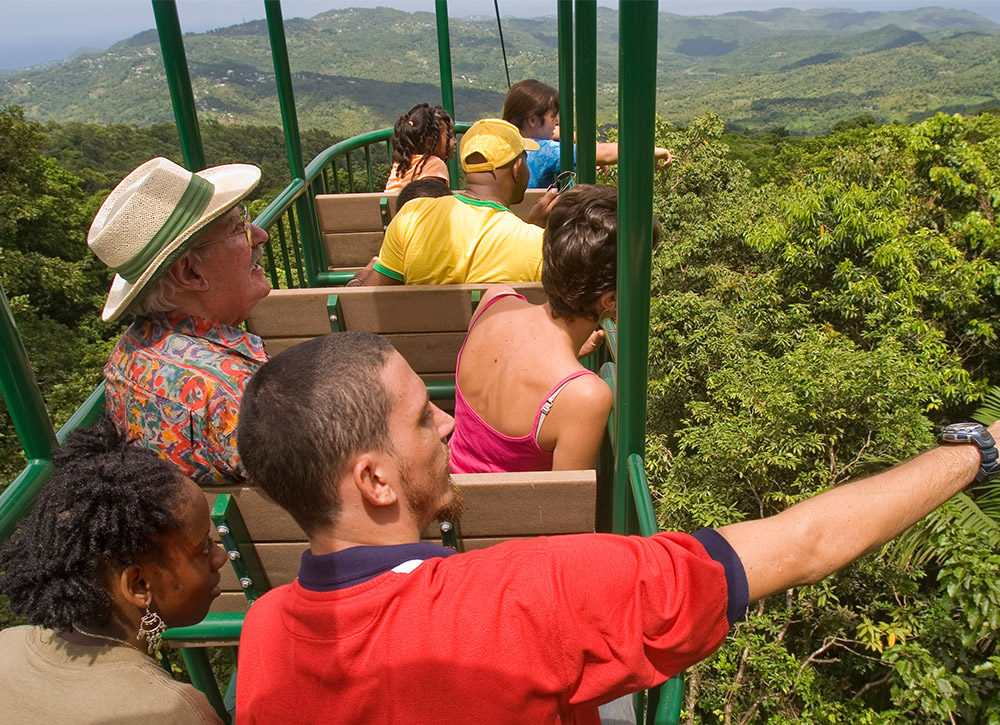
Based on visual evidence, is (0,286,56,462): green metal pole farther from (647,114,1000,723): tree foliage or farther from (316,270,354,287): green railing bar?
(647,114,1000,723): tree foliage

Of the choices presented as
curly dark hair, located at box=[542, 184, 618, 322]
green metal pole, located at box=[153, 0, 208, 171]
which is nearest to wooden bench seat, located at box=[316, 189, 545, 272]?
green metal pole, located at box=[153, 0, 208, 171]

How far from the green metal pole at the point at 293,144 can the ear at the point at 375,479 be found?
124 inches

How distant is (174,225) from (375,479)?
1122 millimetres

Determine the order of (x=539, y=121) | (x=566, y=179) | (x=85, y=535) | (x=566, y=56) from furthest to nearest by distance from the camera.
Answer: (x=539, y=121), (x=566, y=179), (x=566, y=56), (x=85, y=535)

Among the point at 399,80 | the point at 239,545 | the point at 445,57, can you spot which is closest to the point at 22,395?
the point at 239,545

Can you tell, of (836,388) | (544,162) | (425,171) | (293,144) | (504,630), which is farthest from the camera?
(836,388)

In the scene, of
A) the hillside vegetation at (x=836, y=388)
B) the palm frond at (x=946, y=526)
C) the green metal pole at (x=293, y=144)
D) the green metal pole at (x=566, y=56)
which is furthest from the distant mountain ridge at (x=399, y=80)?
the green metal pole at (x=566, y=56)

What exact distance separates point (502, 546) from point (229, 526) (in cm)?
79

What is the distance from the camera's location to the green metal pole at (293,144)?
12.2 ft

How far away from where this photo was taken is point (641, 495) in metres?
1.33

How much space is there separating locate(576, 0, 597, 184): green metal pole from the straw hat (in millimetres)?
1152

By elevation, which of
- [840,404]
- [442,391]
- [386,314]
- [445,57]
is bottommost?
[840,404]

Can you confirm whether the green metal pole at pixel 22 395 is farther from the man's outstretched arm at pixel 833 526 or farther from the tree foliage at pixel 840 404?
the tree foliage at pixel 840 404

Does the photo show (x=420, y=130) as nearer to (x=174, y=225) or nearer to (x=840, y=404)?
(x=174, y=225)
